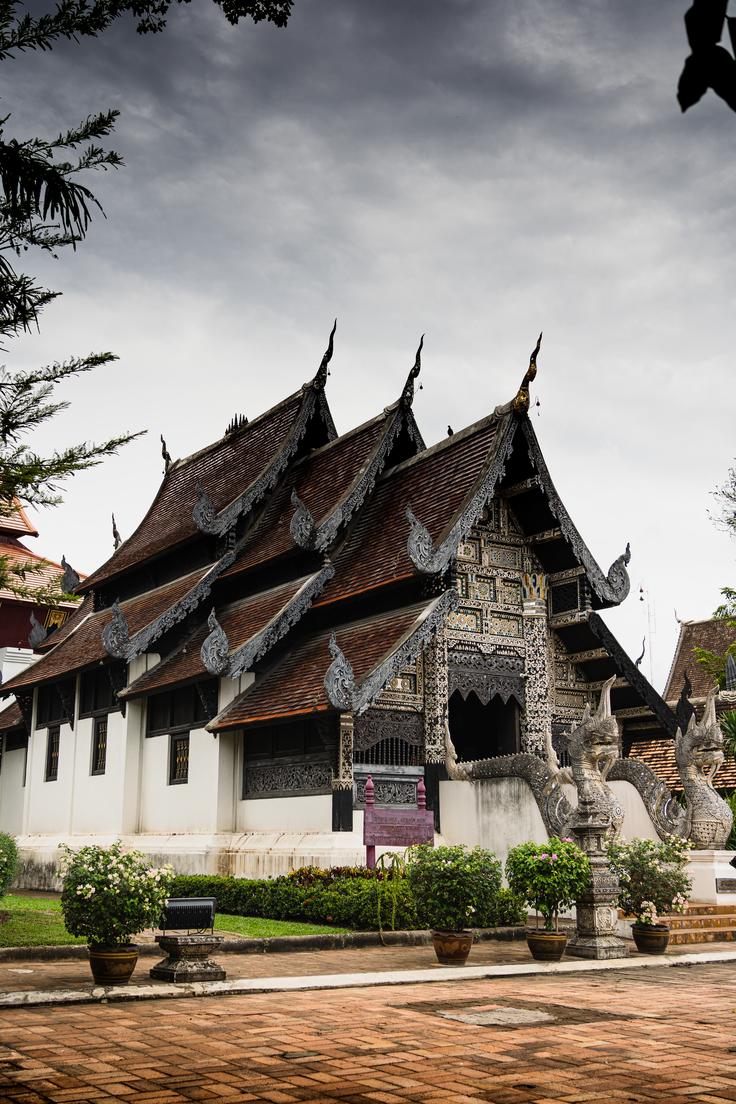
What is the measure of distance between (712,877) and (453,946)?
5933 millimetres

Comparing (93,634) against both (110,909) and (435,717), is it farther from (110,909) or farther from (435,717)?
(110,909)

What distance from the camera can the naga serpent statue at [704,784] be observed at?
52.0 feet

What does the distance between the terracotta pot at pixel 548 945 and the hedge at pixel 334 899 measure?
752 millimetres

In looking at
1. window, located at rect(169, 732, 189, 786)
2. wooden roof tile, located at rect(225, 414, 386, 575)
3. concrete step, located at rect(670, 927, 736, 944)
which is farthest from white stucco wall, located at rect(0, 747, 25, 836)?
concrete step, located at rect(670, 927, 736, 944)

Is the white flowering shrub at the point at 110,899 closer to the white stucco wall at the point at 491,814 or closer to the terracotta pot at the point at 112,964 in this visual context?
the terracotta pot at the point at 112,964

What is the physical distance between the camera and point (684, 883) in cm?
1299

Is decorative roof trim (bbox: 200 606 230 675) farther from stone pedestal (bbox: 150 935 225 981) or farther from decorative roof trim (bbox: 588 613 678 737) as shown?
stone pedestal (bbox: 150 935 225 981)

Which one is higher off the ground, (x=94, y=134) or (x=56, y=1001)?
(x=94, y=134)

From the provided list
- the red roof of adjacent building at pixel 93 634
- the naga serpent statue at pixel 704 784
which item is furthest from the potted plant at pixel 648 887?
the red roof of adjacent building at pixel 93 634

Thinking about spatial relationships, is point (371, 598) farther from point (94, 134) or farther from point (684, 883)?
point (94, 134)

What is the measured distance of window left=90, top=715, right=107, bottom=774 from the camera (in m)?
21.6

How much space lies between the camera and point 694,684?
34906 millimetres

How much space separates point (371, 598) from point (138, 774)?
5.87m

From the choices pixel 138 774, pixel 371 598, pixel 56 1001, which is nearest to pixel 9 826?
pixel 138 774
